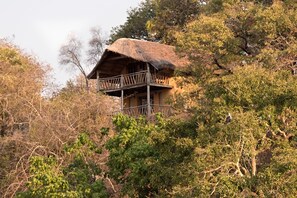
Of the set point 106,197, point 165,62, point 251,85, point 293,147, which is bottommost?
point 106,197

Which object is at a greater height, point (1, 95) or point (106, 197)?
point (1, 95)

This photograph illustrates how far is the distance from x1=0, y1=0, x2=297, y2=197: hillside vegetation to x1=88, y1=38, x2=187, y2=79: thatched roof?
22.0 ft

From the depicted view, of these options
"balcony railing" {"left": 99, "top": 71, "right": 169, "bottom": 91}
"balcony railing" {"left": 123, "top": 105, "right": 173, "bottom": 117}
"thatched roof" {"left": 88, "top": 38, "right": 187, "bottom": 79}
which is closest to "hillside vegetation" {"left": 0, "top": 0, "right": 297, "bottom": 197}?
"thatched roof" {"left": 88, "top": 38, "right": 187, "bottom": 79}

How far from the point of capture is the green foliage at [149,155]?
38.9 feet

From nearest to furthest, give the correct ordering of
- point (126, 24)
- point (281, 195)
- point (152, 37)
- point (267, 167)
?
point (281, 195) → point (267, 167) → point (152, 37) → point (126, 24)

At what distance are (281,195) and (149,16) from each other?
31.3 m

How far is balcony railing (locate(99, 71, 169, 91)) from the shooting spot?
2989 centimetres

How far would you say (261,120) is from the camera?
446 inches

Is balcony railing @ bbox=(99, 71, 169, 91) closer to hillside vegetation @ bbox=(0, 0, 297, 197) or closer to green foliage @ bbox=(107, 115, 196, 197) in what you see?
hillside vegetation @ bbox=(0, 0, 297, 197)

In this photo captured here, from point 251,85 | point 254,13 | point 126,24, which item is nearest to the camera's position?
point 251,85

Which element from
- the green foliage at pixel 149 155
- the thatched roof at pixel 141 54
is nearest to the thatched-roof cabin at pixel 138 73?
the thatched roof at pixel 141 54

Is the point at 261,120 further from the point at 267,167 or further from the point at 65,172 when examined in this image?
the point at 65,172

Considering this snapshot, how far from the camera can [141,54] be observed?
2964cm

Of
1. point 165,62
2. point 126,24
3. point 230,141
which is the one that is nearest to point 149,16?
point 126,24
